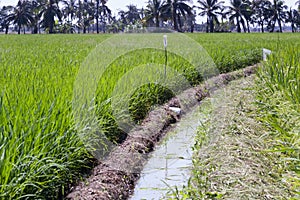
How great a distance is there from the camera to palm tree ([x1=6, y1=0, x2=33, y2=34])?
3603 cm

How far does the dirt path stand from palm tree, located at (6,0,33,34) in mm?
35709

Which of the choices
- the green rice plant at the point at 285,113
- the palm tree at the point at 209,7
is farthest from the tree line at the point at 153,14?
the green rice plant at the point at 285,113

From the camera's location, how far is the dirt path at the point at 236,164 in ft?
6.66

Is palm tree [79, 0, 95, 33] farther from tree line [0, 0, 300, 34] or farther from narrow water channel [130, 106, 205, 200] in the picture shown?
narrow water channel [130, 106, 205, 200]

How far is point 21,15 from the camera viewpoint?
36.0m

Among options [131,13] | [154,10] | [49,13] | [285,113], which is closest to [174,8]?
[154,10]

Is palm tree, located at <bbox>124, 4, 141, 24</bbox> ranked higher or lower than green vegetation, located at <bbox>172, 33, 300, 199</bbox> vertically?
higher

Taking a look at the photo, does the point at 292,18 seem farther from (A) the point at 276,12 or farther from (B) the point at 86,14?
(B) the point at 86,14

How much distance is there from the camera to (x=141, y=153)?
2.85 meters

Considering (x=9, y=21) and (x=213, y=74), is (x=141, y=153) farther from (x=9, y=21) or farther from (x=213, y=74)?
(x=9, y=21)

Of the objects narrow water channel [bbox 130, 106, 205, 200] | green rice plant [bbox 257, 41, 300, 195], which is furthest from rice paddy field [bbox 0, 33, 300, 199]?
narrow water channel [bbox 130, 106, 205, 200]

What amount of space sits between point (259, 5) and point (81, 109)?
137ft

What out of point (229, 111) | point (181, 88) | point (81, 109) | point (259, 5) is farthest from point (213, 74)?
point (259, 5)

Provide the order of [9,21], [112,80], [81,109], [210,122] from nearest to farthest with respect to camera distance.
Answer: [81,109] → [112,80] → [210,122] → [9,21]
